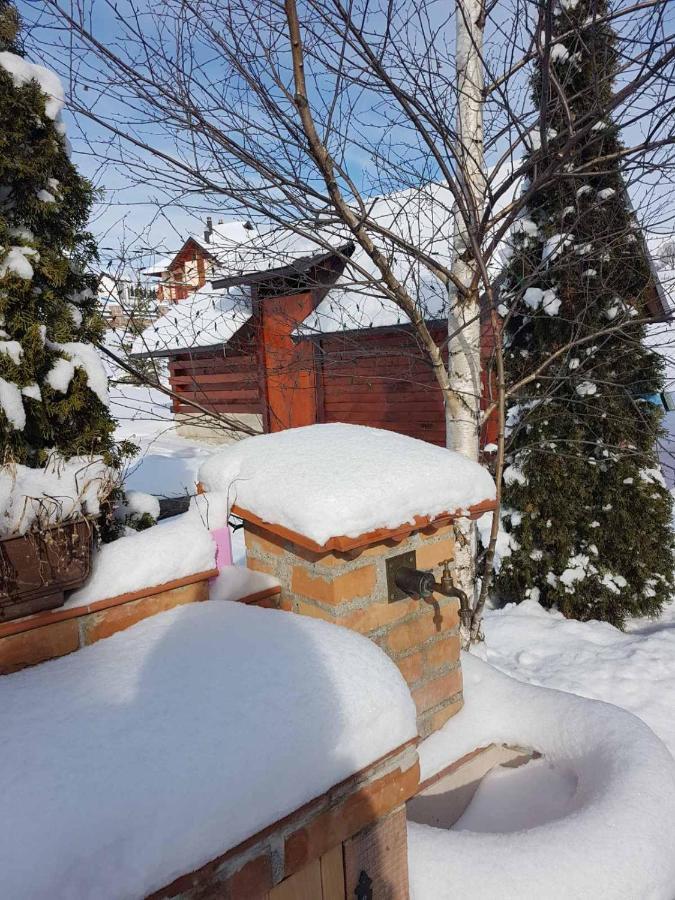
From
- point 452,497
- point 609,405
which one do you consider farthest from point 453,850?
point 609,405

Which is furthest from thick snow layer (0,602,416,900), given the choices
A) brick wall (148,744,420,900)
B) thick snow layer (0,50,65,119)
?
thick snow layer (0,50,65,119)

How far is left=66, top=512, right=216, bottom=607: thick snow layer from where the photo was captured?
1578mm

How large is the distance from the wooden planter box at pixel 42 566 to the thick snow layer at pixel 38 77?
1323 millimetres

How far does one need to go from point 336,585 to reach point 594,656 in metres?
3.21

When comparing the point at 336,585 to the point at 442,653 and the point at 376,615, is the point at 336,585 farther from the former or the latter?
the point at 442,653

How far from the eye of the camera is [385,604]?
191cm

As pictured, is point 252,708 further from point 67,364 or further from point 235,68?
point 235,68

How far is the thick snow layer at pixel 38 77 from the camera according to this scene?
1690 mm

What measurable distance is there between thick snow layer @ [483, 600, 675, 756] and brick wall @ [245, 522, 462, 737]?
1.86 meters

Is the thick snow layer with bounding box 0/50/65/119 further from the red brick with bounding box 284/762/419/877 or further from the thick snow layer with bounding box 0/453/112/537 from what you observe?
the red brick with bounding box 284/762/419/877

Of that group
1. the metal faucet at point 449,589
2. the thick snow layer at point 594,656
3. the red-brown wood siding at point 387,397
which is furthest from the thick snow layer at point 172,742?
the red-brown wood siding at point 387,397

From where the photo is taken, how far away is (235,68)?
259 cm

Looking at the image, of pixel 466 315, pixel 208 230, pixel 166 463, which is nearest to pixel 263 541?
pixel 466 315

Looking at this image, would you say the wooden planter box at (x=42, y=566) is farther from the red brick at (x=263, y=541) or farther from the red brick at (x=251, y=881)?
the red brick at (x=251, y=881)
